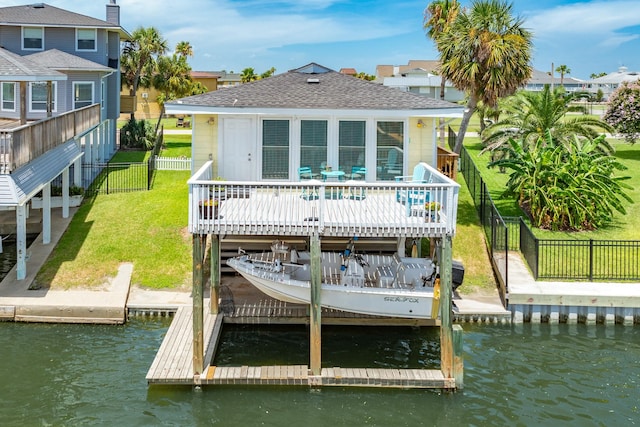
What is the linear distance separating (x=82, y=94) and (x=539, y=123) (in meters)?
23.7

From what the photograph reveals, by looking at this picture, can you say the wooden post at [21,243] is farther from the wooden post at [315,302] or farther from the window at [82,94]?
the window at [82,94]

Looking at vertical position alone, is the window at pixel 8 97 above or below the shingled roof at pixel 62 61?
below

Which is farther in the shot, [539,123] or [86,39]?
[86,39]

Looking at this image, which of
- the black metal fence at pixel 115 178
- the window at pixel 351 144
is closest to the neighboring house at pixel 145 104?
the black metal fence at pixel 115 178

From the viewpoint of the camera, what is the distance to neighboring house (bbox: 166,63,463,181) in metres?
18.4

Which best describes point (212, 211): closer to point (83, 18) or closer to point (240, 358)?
point (240, 358)

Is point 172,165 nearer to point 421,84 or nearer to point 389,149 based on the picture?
point 389,149

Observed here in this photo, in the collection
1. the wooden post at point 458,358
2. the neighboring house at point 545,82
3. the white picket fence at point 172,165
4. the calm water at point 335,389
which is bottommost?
the calm water at point 335,389

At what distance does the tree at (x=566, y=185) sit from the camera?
23.9m

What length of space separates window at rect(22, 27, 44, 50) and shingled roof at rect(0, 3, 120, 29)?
0.54m

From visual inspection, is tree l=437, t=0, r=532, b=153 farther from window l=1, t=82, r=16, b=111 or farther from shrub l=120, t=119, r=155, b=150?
shrub l=120, t=119, r=155, b=150

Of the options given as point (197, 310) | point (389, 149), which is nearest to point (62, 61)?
point (389, 149)

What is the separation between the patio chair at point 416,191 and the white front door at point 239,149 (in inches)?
166

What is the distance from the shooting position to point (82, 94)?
1405 inches
